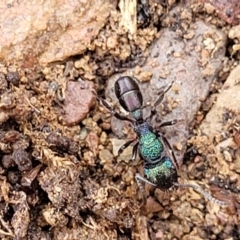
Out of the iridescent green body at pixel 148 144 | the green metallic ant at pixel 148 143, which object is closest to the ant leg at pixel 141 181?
the green metallic ant at pixel 148 143

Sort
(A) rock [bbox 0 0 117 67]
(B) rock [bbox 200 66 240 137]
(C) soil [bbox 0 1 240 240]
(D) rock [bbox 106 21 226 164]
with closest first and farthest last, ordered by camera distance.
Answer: (C) soil [bbox 0 1 240 240], (A) rock [bbox 0 0 117 67], (B) rock [bbox 200 66 240 137], (D) rock [bbox 106 21 226 164]

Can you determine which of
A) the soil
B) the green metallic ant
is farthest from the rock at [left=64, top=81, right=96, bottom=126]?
the green metallic ant

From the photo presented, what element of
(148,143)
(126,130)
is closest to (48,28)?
(126,130)

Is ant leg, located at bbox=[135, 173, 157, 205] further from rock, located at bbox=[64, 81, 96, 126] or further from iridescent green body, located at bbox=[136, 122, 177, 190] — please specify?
rock, located at bbox=[64, 81, 96, 126]

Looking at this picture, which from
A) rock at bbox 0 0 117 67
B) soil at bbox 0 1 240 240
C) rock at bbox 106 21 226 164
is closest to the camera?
soil at bbox 0 1 240 240

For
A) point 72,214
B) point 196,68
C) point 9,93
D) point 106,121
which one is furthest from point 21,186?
point 196,68

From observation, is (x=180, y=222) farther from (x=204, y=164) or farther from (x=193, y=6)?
(x=193, y=6)

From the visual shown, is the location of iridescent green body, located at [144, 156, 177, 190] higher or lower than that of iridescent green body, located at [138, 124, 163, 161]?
lower

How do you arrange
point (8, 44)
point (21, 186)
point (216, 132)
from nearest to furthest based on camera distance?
point (21, 186), point (8, 44), point (216, 132)

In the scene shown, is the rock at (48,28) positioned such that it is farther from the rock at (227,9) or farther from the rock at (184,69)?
the rock at (227,9)

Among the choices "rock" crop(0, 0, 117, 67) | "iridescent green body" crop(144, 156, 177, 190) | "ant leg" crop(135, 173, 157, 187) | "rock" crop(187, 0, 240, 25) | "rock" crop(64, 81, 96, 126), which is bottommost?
"iridescent green body" crop(144, 156, 177, 190)
